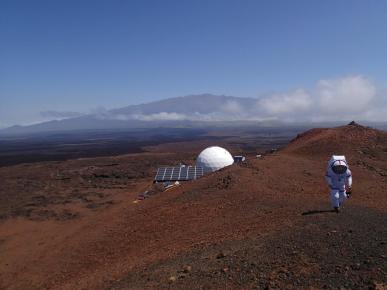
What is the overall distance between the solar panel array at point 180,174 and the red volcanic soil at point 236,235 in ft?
22.9

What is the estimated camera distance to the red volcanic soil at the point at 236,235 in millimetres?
9695

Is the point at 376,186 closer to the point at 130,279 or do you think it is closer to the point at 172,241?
the point at 172,241

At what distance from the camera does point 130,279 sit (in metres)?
12.1

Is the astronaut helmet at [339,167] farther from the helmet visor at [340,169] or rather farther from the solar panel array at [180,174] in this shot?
the solar panel array at [180,174]

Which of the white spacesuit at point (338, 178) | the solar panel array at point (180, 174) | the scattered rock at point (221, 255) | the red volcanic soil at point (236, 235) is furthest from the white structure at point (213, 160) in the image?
the scattered rock at point (221, 255)

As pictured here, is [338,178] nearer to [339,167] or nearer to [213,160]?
[339,167]

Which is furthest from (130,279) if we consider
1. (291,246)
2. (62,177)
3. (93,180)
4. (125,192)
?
(62,177)

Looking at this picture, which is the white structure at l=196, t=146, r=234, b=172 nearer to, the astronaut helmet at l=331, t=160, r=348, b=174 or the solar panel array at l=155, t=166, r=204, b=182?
the solar panel array at l=155, t=166, r=204, b=182

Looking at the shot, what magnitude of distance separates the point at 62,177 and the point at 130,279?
4828 cm

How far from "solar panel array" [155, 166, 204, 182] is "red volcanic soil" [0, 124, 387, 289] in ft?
22.9

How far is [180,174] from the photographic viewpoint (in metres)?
38.2

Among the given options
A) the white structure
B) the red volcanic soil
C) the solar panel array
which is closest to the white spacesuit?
the red volcanic soil

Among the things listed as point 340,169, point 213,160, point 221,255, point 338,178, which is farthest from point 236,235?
point 213,160

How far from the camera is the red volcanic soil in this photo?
31.8 feet
